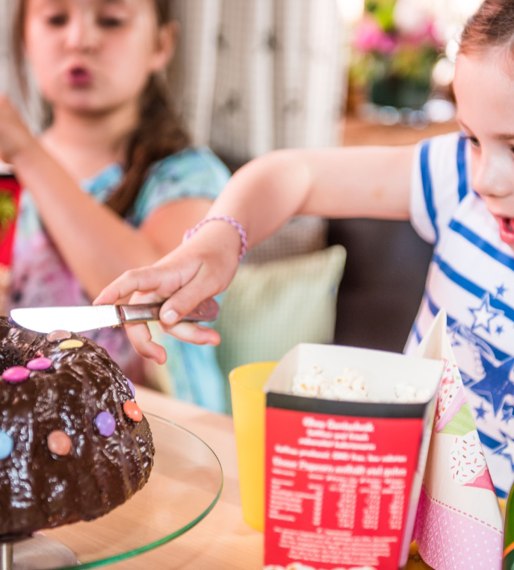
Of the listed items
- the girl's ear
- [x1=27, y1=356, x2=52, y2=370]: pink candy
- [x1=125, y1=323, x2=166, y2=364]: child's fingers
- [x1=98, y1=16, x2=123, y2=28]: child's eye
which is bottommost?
[x1=125, y1=323, x2=166, y2=364]: child's fingers

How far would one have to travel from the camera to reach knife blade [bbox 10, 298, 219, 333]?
82 cm

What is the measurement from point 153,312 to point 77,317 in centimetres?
8

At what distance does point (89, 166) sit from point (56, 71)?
0.23 meters

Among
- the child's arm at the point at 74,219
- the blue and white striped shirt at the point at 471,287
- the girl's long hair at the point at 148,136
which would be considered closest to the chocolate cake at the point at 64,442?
the blue and white striped shirt at the point at 471,287

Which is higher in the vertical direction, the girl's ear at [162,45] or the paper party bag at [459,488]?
the girl's ear at [162,45]

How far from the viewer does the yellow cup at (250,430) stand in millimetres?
760

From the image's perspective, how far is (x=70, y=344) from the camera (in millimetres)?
722

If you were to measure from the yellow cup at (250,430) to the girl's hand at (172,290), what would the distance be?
10 centimetres

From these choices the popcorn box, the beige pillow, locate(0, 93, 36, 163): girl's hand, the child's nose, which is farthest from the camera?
the beige pillow

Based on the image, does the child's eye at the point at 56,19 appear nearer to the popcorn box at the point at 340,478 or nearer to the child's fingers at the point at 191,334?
the child's fingers at the point at 191,334

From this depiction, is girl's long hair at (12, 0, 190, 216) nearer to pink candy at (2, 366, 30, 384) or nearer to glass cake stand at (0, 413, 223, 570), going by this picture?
glass cake stand at (0, 413, 223, 570)

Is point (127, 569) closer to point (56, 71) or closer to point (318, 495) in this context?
point (318, 495)

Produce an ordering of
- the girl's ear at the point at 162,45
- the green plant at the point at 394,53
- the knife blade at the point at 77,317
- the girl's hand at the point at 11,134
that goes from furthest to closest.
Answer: the green plant at the point at 394,53 < the girl's ear at the point at 162,45 < the girl's hand at the point at 11,134 < the knife blade at the point at 77,317

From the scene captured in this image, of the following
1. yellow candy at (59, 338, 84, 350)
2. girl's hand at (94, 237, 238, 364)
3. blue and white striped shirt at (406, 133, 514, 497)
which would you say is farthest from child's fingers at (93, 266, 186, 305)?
blue and white striped shirt at (406, 133, 514, 497)
